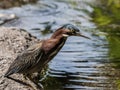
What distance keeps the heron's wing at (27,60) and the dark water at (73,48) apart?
0.63 metres

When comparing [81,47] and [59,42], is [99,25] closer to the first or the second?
[81,47]

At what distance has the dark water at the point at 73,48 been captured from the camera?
7062 mm

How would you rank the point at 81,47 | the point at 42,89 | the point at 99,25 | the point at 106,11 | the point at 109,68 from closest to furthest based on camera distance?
the point at 42,89 → the point at 109,68 → the point at 81,47 → the point at 99,25 → the point at 106,11

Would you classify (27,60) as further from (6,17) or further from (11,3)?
(11,3)

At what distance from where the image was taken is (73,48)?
30.9ft

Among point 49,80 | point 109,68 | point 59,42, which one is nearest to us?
point 59,42

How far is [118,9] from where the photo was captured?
13.2 metres

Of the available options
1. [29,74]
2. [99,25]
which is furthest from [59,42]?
[99,25]

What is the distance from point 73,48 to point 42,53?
11.3 ft

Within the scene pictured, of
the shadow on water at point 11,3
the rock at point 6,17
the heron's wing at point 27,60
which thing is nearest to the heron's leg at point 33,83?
the heron's wing at point 27,60

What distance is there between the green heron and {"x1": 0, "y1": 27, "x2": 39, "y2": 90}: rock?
14 centimetres

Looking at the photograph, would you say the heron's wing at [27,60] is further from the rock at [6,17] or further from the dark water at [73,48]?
the rock at [6,17]

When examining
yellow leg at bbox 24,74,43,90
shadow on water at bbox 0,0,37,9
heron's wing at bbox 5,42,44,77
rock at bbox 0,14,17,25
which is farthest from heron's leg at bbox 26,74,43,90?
shadow on water at bbox 0,0,37,9

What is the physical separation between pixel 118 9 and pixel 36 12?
201 centimetres
